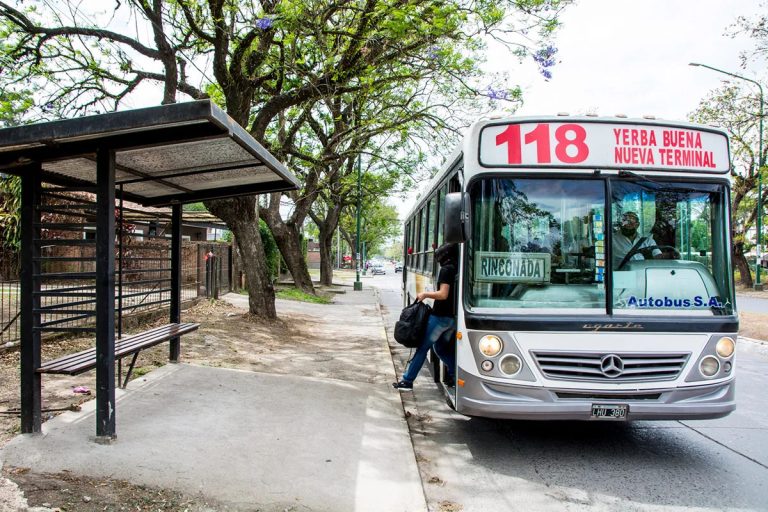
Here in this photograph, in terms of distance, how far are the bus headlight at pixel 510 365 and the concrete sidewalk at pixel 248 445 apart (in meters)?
1.09

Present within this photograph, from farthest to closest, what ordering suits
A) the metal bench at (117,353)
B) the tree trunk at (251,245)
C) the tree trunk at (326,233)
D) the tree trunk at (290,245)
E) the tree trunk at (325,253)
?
1. the tree trunk at (325,253)
2. the tree trunk at (326,233)
3. the tree trunk at (290,245)
4. the tree trunk at (251,245)
5. the metal bench at (117,353)

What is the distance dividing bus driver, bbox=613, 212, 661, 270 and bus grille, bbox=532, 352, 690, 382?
0.79 meters

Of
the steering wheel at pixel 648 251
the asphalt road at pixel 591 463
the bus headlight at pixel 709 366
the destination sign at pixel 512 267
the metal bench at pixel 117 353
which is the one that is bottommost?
the asphalt road at pixel 591 463

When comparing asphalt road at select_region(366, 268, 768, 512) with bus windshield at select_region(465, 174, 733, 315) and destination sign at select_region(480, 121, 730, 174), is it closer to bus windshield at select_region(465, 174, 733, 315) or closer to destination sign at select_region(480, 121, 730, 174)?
bus windshield at select_region(465, 174, 733, 315)

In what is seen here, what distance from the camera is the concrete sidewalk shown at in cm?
391

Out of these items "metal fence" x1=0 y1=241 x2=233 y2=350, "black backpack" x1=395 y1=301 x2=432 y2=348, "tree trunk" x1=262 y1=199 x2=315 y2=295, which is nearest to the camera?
"black backpack" x1=395 y1=301 x2=432 y2=348

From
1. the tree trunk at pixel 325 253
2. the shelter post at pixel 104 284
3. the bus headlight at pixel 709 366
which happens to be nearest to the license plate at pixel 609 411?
the bus headlight at pixel 709 366

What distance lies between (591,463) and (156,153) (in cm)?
464

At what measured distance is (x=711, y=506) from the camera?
403 cm

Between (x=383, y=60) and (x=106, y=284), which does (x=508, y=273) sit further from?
(x=383, y=60)

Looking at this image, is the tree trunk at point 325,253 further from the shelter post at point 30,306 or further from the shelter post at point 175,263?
Answer: the shelter post at point 30,306

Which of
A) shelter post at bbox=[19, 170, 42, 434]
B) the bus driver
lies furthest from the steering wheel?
shelter post at bbox=[19, 170, 42, 434]

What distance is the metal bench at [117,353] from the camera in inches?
178

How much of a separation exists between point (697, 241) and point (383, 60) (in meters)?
7.45
